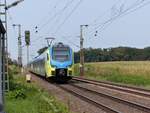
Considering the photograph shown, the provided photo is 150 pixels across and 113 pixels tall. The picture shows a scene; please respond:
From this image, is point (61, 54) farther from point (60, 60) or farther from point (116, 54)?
point (116, 54)

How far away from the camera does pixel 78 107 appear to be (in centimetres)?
2208

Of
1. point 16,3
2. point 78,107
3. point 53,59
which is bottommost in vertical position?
point 78,107

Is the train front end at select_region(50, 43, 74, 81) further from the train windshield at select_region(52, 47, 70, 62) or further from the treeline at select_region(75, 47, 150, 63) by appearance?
the treeline at select_region(75, 47, 150, 63)

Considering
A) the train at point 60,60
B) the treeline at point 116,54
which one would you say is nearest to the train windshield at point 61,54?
the train at point 60,60

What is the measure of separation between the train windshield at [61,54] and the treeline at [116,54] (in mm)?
93425

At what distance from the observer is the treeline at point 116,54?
142 metres

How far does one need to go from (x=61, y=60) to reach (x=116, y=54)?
106205 millimetres

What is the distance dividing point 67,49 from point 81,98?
15223 mm

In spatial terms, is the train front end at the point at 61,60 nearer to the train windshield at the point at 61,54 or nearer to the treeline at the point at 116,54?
the train windshield at the point at 61,54

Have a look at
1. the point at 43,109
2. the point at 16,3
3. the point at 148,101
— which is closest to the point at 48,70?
the point at 16,3

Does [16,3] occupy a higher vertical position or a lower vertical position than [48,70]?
higher

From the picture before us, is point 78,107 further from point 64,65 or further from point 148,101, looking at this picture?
point 64,65

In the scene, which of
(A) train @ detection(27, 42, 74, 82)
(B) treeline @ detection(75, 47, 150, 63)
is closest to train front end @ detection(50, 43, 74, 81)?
(A) train @ detection(27, 42, 74, 82)

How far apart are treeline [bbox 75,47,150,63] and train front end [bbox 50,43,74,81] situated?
307 feet
